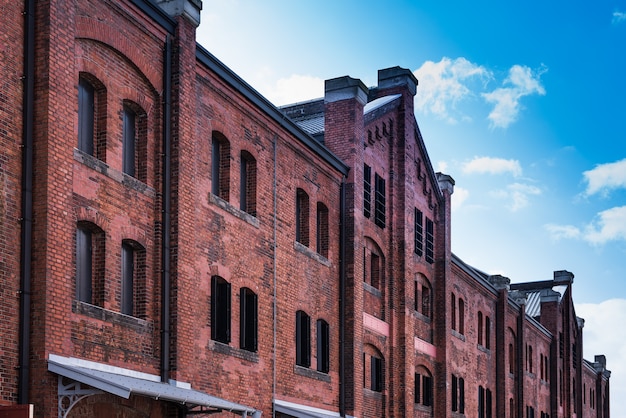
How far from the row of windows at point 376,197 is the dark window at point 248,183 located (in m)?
7.85

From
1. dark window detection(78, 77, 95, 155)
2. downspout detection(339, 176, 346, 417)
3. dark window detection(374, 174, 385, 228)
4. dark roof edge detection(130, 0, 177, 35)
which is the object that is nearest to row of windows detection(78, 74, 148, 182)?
dark window detection(78, 77, 95, 155)

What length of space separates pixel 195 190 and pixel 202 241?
3.79 feet

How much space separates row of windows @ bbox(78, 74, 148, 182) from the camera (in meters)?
19.8

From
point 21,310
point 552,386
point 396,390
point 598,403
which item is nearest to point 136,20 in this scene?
point 21,310

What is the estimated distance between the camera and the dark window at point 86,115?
1972cm

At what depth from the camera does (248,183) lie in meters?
26.3

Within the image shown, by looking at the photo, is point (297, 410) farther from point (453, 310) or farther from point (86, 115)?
point (453, 310)

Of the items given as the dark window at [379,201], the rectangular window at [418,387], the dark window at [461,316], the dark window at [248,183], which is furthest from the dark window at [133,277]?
the dark window at [461,316]

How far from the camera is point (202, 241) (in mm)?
23344

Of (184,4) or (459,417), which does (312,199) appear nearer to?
(184,4)

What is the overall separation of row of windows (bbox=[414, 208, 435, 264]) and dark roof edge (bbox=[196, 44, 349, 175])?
24.0 feet

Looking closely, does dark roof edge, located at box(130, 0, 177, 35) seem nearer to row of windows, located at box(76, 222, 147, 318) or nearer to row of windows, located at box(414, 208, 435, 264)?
row of windows, located at box(76, 222, 147, 318)

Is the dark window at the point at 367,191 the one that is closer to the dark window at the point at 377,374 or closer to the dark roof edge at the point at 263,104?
the dark roof edge at the point at 263,104

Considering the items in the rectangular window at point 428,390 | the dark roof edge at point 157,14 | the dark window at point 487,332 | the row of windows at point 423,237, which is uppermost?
the dark roof edge at point 157,14
